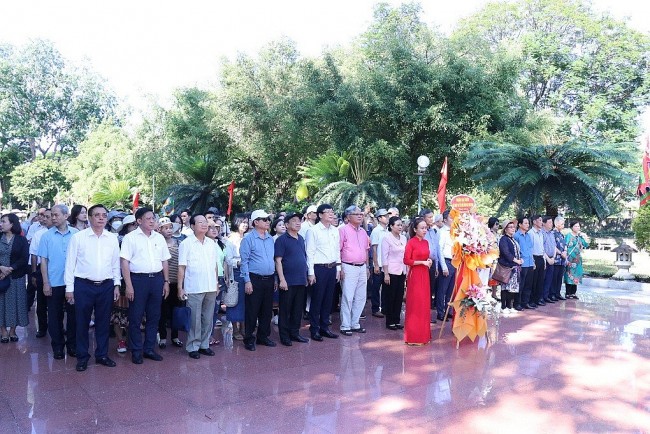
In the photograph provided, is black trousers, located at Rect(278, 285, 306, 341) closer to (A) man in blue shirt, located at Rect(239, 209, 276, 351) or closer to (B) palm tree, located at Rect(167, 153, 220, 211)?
(A) man in blue shirt, located at Rect(239, 209, 276, 351)

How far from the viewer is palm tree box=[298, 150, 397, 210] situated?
1411cm

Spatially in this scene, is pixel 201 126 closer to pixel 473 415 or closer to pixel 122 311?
pixel 122 311

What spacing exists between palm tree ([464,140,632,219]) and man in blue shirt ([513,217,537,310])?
72.2 inches

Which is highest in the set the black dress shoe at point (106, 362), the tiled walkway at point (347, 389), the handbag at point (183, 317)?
the handbag at point (183, 317)

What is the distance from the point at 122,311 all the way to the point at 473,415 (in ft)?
12.1

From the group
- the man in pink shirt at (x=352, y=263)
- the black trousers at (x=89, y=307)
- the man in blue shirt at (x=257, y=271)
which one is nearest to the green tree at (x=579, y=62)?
the man in pink shirt at (x=352, y=263)

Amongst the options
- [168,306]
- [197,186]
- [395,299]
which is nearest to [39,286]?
[168,306]

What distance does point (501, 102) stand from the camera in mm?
14383

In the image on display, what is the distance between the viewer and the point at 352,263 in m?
6.69

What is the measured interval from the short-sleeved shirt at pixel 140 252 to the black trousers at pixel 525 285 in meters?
5.97

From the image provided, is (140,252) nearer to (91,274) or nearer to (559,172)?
(91,274)

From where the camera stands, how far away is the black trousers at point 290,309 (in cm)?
617

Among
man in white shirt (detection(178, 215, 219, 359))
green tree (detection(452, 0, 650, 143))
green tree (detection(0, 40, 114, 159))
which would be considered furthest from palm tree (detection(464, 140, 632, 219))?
green tree (detection(0, 40, 114, 159))

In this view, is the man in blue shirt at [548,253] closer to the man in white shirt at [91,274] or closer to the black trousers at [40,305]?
the man in white shirt at [91,274]
